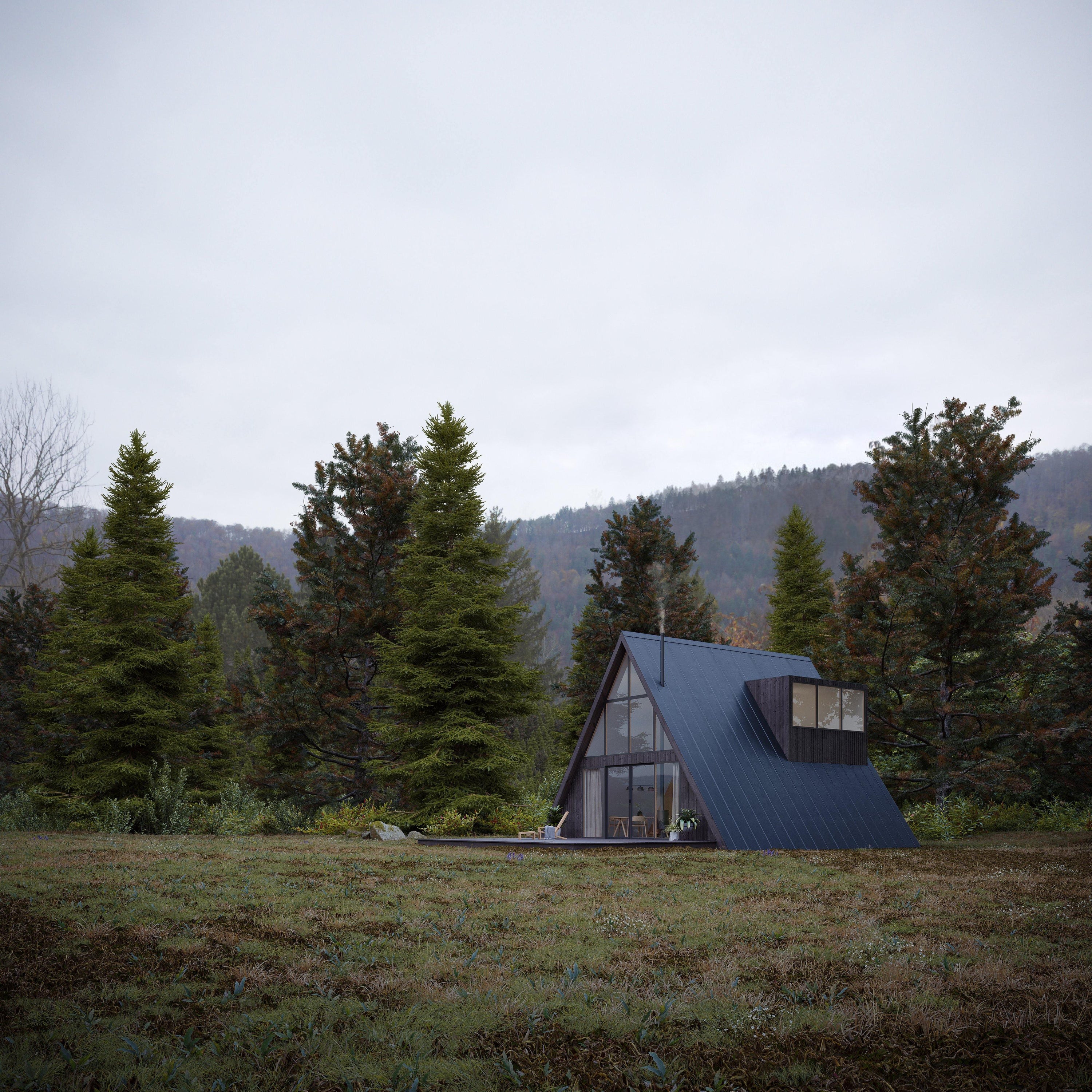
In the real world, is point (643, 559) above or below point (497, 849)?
above

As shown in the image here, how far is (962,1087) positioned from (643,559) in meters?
29.4

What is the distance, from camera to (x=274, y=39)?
2028cm

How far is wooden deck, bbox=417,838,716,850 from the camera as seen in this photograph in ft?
52.4

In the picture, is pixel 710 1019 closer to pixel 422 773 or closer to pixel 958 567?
pixel 422 773

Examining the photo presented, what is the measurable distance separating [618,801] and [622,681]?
3109 mm

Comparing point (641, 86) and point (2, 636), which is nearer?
point (641, 86)

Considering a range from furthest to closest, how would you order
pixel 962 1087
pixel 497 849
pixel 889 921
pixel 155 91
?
pixel 155 91
pixel 497 849
pixel 889 921
pixel 962 1087

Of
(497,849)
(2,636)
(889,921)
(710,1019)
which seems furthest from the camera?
(2,636)

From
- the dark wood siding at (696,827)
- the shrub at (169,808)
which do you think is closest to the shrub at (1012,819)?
the dark wood siding at (696,827)

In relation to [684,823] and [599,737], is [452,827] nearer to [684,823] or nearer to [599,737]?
[599,737]

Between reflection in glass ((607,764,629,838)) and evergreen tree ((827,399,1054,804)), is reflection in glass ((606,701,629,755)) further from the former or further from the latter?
evergreen tree ((827,399,1054,804))

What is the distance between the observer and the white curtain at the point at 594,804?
20.8 meters

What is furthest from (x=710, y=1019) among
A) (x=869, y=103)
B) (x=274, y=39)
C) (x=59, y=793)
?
(x=274, y=39)

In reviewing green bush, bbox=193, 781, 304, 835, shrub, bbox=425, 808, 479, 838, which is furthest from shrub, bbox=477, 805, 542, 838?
green bush, bbox=193, 781, 304, 835
